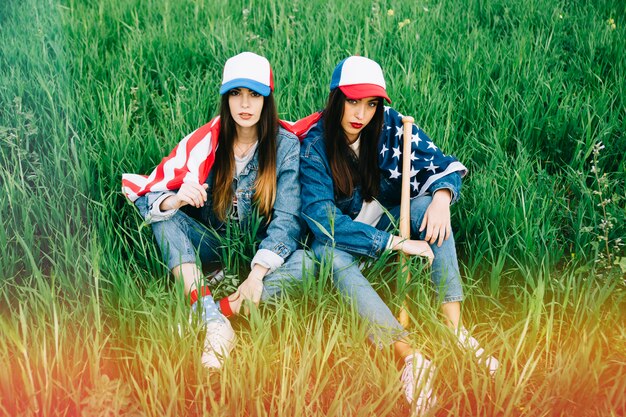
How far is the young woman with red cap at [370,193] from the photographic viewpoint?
6.84 ft

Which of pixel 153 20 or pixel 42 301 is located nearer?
pixel 42 301

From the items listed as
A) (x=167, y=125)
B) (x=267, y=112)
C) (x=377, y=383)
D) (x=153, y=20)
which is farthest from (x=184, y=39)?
(x=377, y=383)

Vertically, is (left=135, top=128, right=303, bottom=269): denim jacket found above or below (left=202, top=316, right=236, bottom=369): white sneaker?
above

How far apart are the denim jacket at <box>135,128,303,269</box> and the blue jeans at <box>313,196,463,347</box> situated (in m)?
0.12

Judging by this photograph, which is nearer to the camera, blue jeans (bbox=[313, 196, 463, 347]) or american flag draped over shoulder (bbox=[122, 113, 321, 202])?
blue jeans (bbox=[313, 196, 463, 347])

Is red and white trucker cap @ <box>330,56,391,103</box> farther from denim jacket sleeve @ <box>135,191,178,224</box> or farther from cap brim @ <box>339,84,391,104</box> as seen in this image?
denim jacket sleeve @ <box>135,191,178,224</box>

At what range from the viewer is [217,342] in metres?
1.91

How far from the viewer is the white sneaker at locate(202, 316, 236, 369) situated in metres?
1.80

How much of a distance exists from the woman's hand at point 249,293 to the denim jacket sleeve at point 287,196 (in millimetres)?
149

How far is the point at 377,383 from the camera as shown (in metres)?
1.72

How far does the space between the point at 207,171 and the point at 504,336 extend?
1194 mm

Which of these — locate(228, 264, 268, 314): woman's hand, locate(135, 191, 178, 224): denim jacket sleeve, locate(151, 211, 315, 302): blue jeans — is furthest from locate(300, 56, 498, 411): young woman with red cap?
locate(135, 191, 178, 224): denim jacket sleeve

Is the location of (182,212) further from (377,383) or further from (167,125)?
(377,383)

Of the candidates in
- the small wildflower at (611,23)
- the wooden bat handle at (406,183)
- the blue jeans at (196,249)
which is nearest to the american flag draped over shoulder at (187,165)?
the blue jeans at (196,249)
